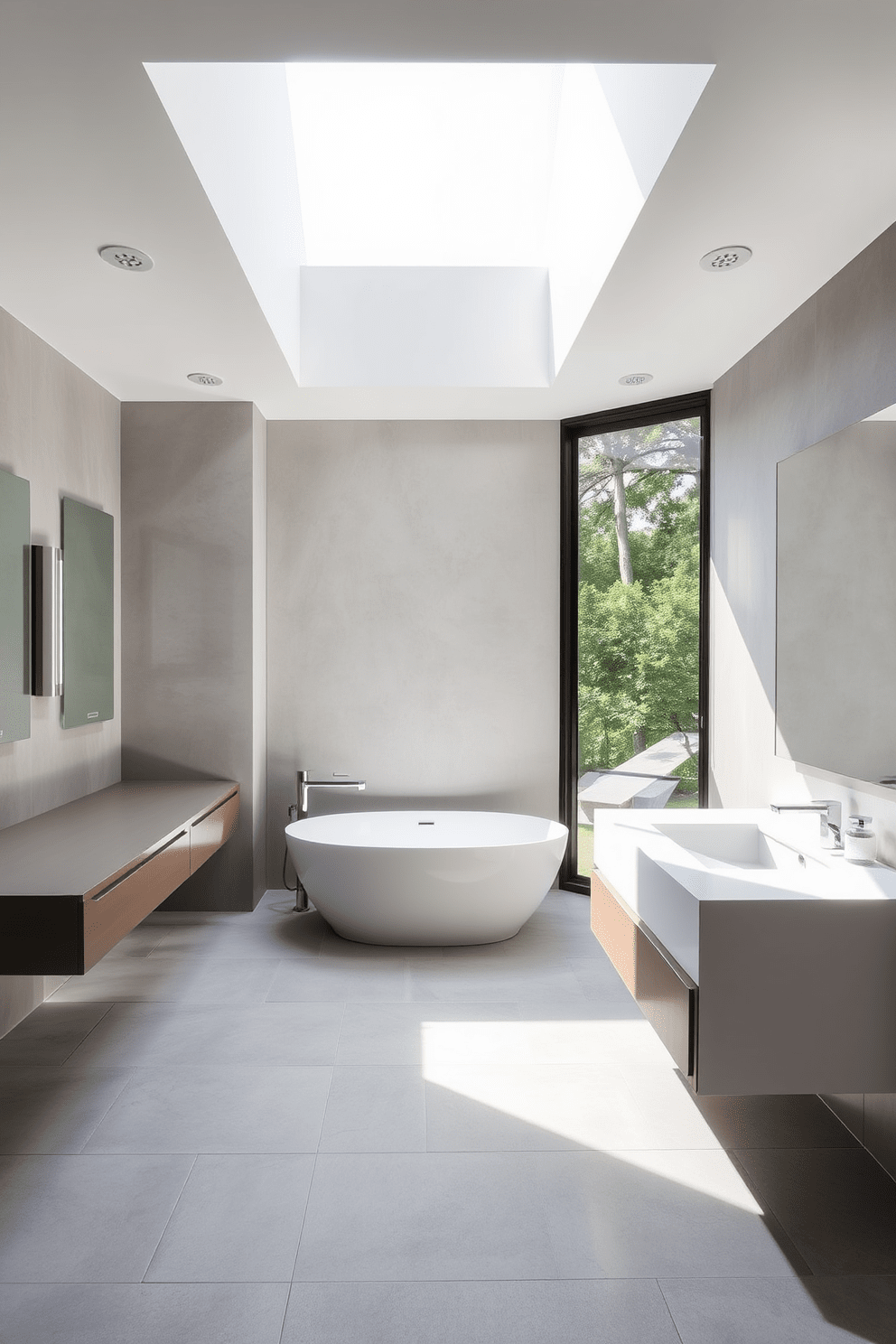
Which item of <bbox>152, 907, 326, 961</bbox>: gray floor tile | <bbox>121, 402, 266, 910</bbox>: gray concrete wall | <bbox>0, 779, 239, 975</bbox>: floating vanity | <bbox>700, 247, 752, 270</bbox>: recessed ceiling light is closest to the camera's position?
<bbox>0, 779, 239, 975</bbox>: floating vanity

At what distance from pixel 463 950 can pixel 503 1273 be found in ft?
6.90

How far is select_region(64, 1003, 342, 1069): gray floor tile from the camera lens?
2.86 meters

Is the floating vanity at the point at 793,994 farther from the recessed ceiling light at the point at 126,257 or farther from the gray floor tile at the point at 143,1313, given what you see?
the recessed ceiling light at the point at 126,257

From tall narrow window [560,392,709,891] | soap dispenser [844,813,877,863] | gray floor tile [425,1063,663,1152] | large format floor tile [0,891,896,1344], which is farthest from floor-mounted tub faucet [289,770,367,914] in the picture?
soap dispenser [844,813,877,863]

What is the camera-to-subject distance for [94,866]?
8.39 feet

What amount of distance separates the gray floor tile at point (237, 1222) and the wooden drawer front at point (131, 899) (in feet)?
1.96

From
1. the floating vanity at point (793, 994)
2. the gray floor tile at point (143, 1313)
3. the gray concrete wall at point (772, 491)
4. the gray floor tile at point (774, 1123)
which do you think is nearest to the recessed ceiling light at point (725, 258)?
the gray concrete wall at point (772, 491)

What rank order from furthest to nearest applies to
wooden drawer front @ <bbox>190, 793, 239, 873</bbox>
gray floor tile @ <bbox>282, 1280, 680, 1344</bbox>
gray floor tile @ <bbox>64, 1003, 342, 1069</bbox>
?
1. wooden drawer front @ <bbox>190, 793, 239, 873</bbox>
2. gray floor tile @ <bbox>64, 1003, 342, 1069</bbox>
3. gray floor tile @ <bbox>282, 1280, 680, 1344</bbox>

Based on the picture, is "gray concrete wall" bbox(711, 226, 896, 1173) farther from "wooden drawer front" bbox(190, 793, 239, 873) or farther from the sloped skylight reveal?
"wooden drawer front" bbox(190, 793, 239, 873)

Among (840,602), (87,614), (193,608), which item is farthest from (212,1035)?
(840,602)

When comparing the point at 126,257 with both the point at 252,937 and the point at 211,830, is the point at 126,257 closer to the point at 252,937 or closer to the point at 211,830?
the point at 211,830

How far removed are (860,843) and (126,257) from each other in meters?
2.68

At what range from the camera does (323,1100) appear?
2580mm

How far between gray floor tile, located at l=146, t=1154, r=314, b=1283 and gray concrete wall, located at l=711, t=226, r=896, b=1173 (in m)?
1.46
